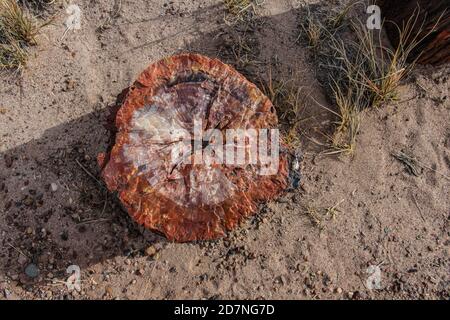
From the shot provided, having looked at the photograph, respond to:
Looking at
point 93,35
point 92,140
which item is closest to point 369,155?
point 92,140

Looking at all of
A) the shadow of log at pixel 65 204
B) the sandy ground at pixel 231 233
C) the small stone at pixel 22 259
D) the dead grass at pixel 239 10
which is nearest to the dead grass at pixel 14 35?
the sandy ground at pixel 231 233

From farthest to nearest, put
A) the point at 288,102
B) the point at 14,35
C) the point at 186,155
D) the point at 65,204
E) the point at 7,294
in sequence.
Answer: the point at 14,35 < the point at 288,102 < the point at 65,204 < the point at 7,294 < the point at 186,155

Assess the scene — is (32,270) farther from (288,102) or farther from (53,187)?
(288,102)

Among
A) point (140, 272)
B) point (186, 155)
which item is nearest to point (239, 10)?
point (186, 155)

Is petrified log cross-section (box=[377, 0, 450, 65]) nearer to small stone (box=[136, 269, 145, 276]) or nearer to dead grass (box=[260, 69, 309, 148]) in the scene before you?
dead grass (box=[260, 69, 309, 148])

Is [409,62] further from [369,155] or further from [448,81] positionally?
[369,155]

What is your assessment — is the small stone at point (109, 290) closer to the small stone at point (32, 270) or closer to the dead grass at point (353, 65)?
the small stone at point (32, 270)
